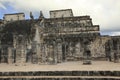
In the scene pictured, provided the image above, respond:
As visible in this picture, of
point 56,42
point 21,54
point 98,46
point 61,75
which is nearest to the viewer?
point 61,75

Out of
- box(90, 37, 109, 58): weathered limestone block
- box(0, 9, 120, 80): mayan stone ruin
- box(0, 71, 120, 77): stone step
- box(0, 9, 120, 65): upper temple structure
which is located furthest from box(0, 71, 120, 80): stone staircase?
box(90, 37, 109, 58): weathered limestone block

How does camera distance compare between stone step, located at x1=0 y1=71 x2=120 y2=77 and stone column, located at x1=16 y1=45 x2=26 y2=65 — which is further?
stone column, located at x1=16 y1=45 x2=26 y2=65

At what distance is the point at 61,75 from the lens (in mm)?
10867

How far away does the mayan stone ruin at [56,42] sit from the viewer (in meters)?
18.9

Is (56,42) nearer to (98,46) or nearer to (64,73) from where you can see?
(98,46)

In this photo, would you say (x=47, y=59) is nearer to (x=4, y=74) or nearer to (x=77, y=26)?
(x=4, y=74)

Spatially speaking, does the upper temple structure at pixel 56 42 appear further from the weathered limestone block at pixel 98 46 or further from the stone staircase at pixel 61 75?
the stone staircase at pixel 61 75

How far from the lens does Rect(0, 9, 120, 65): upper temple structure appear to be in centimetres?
1903

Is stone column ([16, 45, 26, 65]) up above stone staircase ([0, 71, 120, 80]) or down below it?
above

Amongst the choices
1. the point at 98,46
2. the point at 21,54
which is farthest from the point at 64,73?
the point at 98,46

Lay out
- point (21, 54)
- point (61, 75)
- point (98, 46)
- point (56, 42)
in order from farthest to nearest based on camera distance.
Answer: point (98, 46) → point (56, 42) → point (21, 54) → point (61, 75)

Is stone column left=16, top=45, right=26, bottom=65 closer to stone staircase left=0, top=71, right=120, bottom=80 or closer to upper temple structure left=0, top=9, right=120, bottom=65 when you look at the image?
upper temple structure left=0, top=9, right=120, bottom=65

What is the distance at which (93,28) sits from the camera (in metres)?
26.8

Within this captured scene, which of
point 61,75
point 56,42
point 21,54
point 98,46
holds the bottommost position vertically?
point 61,75
